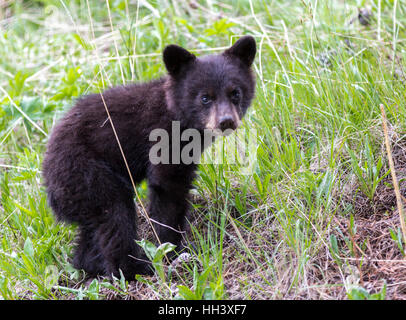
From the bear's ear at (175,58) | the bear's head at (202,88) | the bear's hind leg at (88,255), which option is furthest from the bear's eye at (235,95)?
the bear's hind leg at (88,255)

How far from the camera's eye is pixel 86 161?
13.5 feet

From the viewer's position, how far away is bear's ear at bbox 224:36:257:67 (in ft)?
14.8

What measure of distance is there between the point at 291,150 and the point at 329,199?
0.76 metres

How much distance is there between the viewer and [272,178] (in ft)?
14.6

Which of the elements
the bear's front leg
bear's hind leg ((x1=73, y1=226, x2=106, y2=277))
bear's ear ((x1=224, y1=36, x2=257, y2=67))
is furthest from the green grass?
bear's ear ((x1=224, y1=36, x2=257, y2=67))

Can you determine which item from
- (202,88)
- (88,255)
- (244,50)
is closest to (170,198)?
(88,255)

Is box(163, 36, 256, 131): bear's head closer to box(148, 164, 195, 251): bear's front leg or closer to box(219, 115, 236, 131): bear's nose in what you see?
box(219, 115, 236, 131): bear's nose

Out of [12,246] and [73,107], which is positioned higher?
[73,107]

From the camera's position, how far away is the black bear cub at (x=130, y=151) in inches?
160

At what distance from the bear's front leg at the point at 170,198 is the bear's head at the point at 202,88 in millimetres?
444

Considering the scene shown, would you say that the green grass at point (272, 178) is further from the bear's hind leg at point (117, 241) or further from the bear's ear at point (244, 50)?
the bear's ear at point (244, 50)
